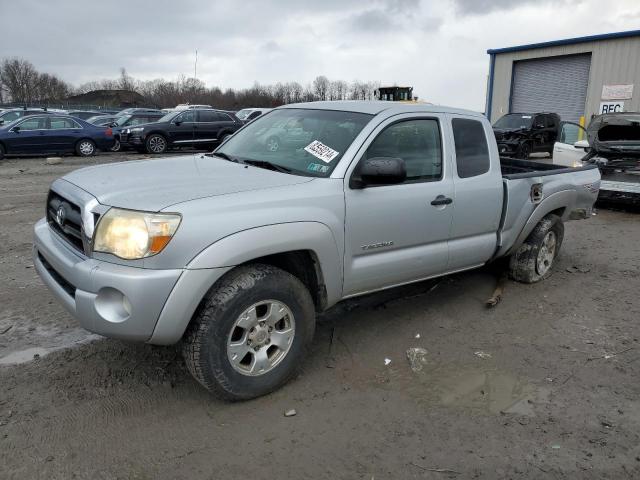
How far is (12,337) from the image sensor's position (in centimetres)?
408

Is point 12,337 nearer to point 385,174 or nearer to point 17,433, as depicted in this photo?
point 17,433

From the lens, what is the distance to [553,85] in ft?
77.8

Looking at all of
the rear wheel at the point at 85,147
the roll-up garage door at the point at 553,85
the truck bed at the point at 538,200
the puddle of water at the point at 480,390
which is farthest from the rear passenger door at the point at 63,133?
the roll-up garage door at the point at 553,85

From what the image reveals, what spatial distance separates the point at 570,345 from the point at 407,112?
2.23 meters

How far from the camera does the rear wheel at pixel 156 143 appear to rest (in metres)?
17.8

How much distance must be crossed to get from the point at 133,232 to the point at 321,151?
1.46 meters

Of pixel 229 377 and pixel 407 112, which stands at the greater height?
pixel 407 112

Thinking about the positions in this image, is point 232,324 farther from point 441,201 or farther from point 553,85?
point 553,85

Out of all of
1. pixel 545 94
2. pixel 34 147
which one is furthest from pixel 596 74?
pixel 34 147

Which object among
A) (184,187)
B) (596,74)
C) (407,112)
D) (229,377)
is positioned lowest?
(229,377)

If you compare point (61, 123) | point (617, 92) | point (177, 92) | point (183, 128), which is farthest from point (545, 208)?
point (177, 92)

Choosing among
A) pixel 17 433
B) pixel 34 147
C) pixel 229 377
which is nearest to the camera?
pixel 17 433

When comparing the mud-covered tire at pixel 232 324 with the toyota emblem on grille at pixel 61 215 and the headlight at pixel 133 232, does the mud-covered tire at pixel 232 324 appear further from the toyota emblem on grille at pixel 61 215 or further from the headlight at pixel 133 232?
the toyota emblem on grille at pixel 61 215

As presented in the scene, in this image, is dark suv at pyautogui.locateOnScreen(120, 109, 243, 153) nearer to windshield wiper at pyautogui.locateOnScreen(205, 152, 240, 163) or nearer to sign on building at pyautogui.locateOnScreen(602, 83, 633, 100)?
windshield wiper at pyautogui.locateOnScreen(205, 152, 240, 163)
